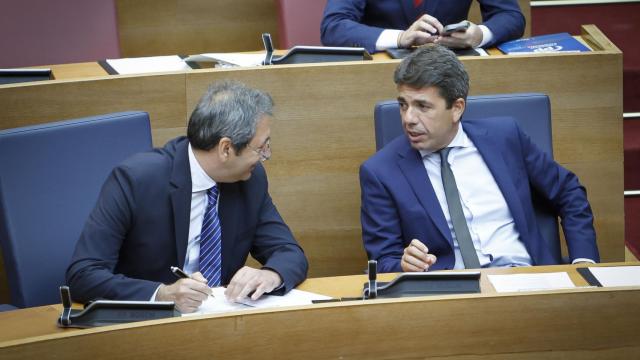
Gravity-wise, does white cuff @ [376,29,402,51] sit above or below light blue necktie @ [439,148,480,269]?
above

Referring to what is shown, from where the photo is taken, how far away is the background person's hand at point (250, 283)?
88.7 inches

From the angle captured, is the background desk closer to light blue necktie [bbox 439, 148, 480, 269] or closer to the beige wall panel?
the beige wall panel

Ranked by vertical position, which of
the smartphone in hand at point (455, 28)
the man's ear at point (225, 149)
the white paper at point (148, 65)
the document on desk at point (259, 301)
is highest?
the smartphone in hand at point (455, 28)

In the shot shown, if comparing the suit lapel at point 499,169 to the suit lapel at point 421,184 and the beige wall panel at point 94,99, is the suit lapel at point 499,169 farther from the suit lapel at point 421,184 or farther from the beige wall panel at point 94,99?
the beige wall panel at point 94,99

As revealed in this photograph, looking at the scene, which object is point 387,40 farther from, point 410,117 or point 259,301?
point 259,301

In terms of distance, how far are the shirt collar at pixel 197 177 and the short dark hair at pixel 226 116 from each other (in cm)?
5

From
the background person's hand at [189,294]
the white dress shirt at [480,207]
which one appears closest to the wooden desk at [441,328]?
the background person's hand at [189,294]

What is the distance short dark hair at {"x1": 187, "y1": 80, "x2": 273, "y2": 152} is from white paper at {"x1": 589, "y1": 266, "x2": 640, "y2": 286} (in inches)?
32.4

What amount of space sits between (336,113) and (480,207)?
607mm

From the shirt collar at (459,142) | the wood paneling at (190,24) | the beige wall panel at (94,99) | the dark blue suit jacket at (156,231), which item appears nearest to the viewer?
the dark blue suit jacket at (156,231)

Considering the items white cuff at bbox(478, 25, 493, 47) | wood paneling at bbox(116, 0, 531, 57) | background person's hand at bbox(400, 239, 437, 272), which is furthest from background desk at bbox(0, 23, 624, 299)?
wood paneling at bbox(116, 0, 531, 57)

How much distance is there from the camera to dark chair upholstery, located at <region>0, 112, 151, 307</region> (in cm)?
256

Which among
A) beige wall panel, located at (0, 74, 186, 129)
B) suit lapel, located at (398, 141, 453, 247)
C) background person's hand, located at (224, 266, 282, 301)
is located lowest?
background person's hand, located at (224, 266, 282, 301)

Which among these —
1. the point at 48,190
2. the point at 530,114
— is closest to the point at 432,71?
the point at 530,114
